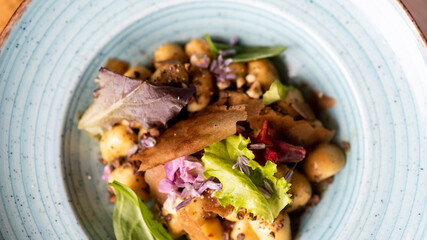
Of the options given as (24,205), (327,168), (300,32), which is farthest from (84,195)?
(300,32)

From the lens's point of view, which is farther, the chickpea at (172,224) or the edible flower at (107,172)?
the edible flower at (107,172)

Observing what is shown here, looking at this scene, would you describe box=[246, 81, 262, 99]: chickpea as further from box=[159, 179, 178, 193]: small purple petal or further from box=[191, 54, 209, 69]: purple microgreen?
box=[159, 179, 178, 193]: small purple petal

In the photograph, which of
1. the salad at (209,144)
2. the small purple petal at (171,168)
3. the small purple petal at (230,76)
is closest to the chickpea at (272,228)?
the salad at (209,144)

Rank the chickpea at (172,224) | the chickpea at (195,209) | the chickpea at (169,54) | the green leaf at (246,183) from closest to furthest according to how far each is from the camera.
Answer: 1. the green leaf at (246,183)
2. the chickpea at (195,209)
3. the chickpea at (172,224)
4. the chickpea at (169,54)

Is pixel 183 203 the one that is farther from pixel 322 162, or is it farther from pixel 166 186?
pixel 322 162

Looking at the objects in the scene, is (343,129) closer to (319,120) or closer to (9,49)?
(319,120)

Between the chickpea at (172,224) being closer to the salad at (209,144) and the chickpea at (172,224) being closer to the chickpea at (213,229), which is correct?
the salad at (209,144)
